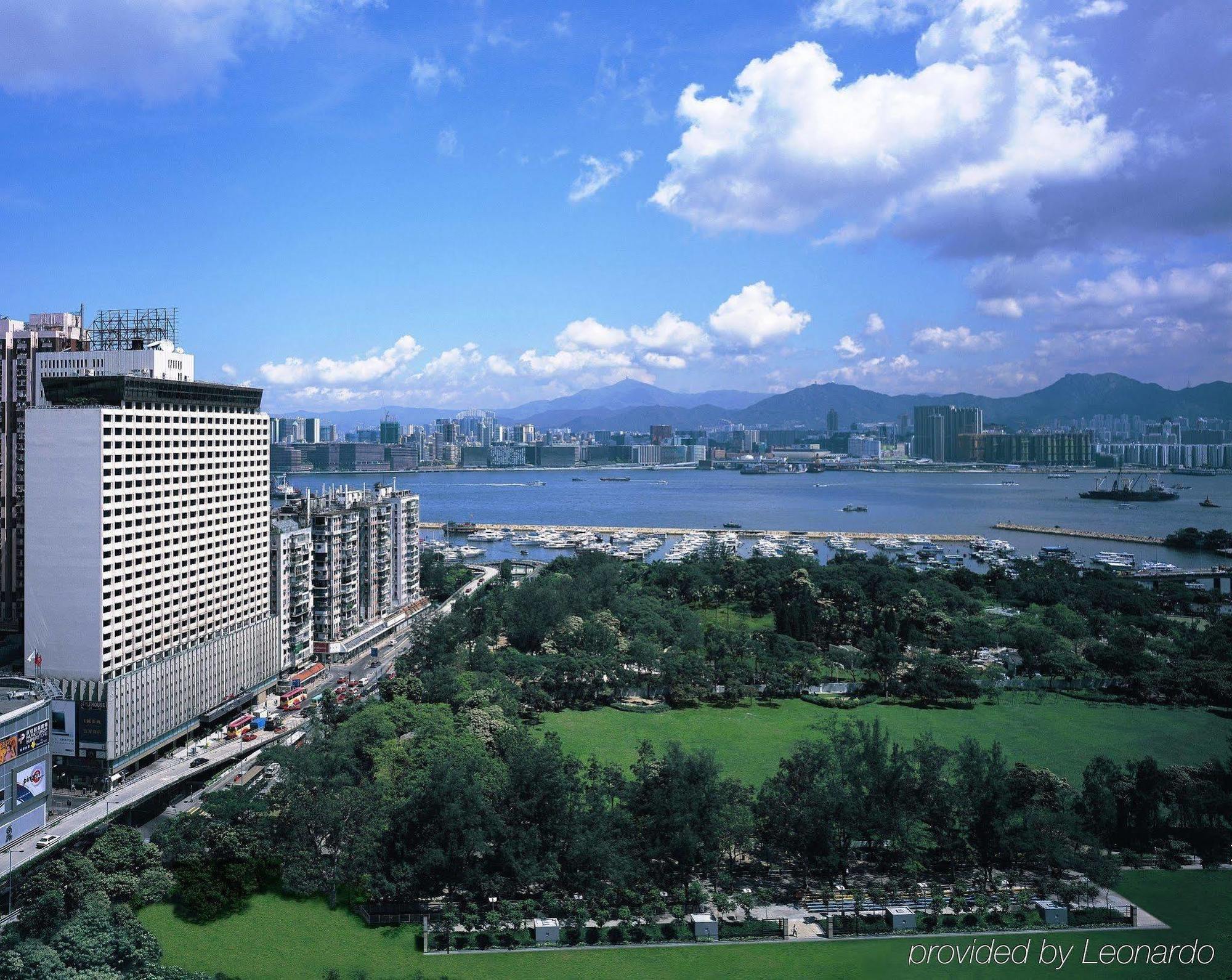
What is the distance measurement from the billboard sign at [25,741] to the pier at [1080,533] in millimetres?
37209

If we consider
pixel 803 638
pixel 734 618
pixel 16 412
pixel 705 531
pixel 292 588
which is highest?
pixel 16 412

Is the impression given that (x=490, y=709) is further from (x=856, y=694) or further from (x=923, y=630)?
(x=923, y=630)

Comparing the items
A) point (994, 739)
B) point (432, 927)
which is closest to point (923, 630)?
point (994, 739)

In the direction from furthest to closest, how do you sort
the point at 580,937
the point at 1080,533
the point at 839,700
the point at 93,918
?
the point at 1080,533, the point at 839,700, the point at 580,937, the point at 93,918

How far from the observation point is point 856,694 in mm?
15180

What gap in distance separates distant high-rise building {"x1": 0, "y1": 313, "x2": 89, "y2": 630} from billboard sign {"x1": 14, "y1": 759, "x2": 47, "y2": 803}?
6.57 m

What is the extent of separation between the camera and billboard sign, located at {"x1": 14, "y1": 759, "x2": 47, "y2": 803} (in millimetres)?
9562

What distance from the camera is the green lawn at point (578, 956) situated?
23.7 ft

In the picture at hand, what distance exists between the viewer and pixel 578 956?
7484mm

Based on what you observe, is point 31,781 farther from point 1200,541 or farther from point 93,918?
point 1200,541

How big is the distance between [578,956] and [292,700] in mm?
8449

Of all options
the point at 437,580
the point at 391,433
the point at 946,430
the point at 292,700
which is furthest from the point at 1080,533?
the point at 391,433

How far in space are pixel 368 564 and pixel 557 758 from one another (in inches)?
453

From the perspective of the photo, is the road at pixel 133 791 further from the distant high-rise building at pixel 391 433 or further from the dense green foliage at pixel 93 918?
the distant high-rise building at pixel 391 433
